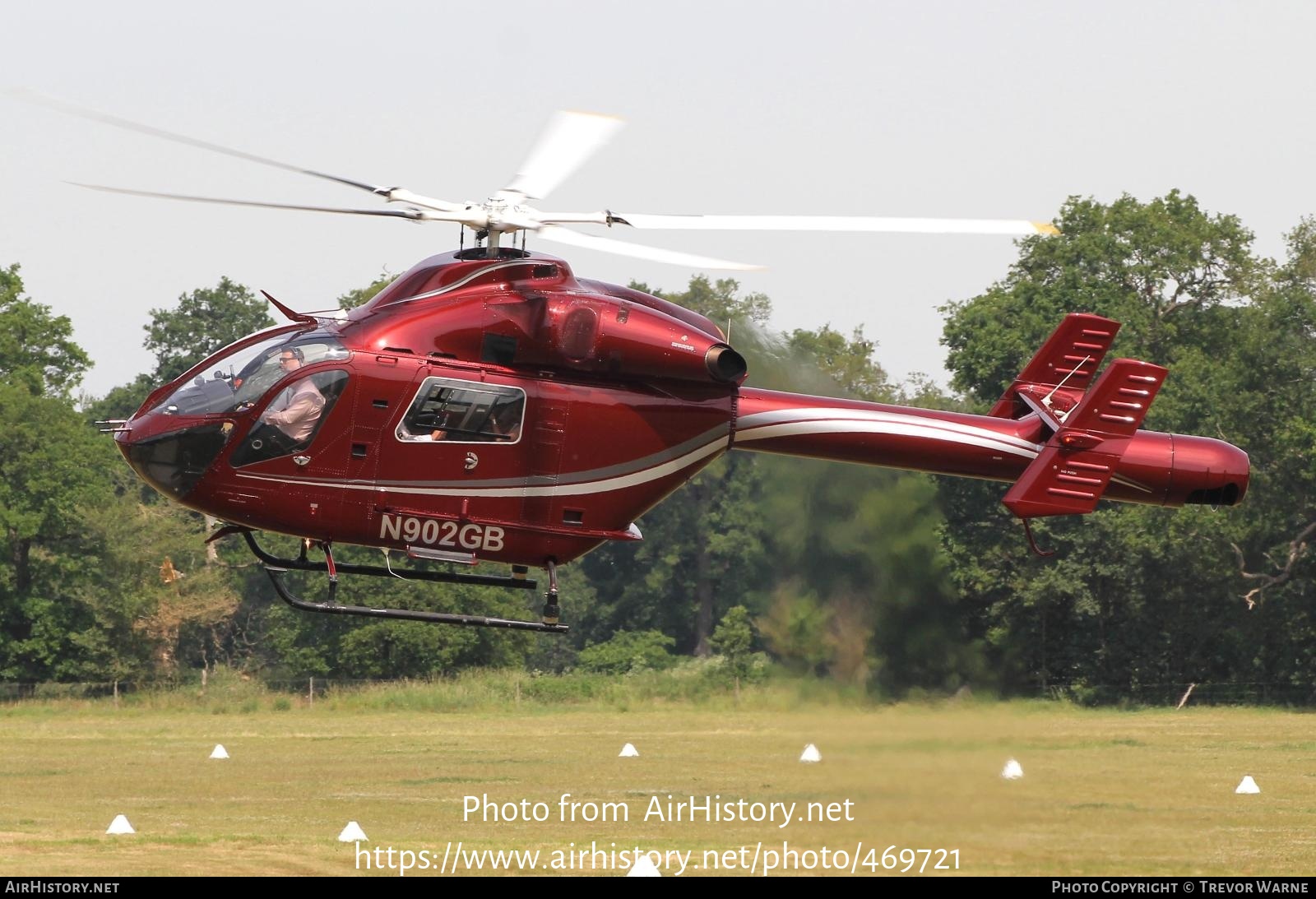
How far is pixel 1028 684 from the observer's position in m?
24.0

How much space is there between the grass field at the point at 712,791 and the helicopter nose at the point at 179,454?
20.4ft

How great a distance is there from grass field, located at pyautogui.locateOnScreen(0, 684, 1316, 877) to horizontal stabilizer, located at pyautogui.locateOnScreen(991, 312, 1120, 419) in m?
4.18

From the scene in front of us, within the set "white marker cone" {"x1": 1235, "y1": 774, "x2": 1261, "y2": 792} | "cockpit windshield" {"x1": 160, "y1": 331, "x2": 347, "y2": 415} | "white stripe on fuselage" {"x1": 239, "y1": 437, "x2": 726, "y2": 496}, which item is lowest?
"white marker cone" {"x1": 1235, "y1": 774, "x2": 1261, "y2": 792}

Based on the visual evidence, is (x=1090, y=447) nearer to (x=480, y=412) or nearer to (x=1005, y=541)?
(x=480, y=412)

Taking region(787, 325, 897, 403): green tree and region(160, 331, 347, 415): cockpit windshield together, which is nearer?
region(160, 331, 347, 415): cockpit windshield

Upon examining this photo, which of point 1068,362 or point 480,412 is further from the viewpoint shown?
point 1068,362

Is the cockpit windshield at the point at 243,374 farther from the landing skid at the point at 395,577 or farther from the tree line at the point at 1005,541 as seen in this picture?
the tree line at the point at 1005,541

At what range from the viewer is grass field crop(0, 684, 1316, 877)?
67.0 ft

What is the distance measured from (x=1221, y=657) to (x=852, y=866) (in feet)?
113

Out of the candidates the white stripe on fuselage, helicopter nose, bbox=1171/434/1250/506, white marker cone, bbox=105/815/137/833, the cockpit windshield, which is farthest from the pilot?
white marker cone, bbox=105/815/137/833

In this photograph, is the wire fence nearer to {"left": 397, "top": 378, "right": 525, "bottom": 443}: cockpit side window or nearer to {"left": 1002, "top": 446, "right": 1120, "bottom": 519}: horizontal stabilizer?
{"left": 1002, "top": 446, "right": 1120, "bottom": 519}: horizontal stabilizer

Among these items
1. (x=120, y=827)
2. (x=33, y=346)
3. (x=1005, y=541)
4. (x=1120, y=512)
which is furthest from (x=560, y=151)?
(x=33, y=346)

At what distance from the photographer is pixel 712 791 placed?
2983 centimetres

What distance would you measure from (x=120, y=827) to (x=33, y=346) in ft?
156
